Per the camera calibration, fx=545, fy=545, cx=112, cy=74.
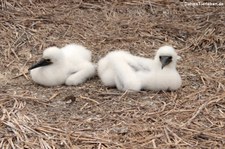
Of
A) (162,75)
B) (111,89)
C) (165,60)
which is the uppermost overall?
(165,60)

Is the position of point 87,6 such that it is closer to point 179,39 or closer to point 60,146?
point 179,39

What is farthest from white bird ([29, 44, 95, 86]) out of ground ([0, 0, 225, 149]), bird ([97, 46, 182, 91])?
bird ([97, 46, 182, 91])

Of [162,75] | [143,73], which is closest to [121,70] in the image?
[143,73]

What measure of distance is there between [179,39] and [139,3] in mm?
875

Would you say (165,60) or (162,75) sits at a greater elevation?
(165,60)

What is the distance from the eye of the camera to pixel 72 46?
479cm

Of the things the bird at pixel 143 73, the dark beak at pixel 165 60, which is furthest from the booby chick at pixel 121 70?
the dark beak at pixel 165 60

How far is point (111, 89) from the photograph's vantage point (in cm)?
438

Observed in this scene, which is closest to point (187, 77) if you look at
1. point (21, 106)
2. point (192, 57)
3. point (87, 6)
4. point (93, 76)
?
point (192, 57)

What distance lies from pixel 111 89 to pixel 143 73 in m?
0.29

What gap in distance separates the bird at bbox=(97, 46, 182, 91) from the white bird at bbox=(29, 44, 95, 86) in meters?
0.19

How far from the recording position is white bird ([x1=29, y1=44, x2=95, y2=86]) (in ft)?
14.5

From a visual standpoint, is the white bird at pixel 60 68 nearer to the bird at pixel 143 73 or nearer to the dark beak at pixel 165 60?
the bird at pixel 143 73

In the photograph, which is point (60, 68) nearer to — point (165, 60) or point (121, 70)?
point (121, 70)
